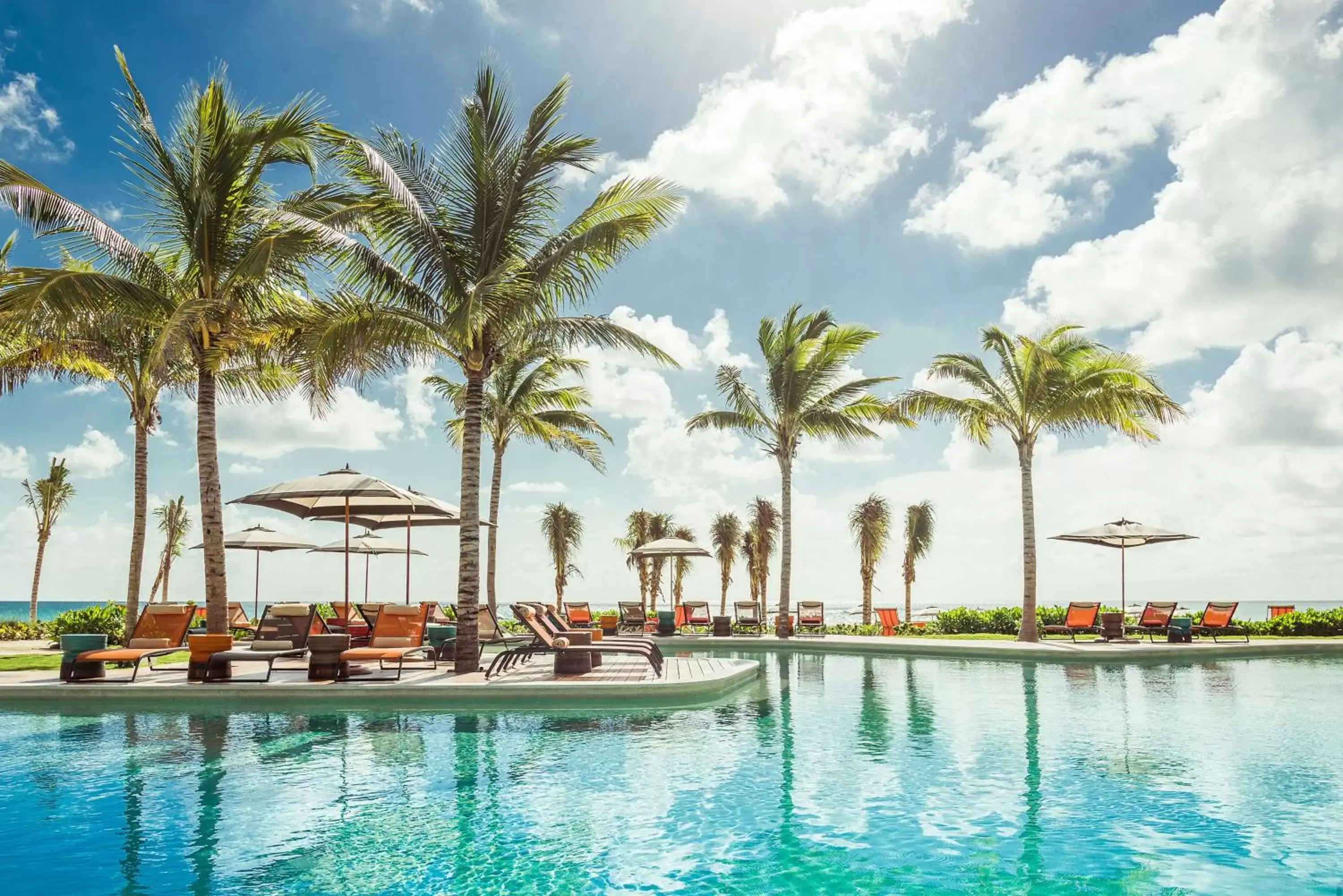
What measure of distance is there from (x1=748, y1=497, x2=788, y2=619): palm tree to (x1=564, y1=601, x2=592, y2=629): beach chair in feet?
46.8

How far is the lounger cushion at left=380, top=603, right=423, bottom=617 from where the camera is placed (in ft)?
41.2

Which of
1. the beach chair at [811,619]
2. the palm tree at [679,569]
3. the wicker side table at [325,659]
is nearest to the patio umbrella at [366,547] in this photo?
the wicker side table at [325,659]

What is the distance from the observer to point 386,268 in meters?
13.1

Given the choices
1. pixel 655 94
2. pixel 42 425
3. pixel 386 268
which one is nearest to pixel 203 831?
pixel 386 268

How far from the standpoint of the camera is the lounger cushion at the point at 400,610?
12.6m

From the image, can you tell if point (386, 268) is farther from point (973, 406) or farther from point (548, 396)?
point (973, 406)

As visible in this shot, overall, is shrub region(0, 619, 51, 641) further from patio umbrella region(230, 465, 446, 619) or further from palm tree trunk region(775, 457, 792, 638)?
palm tree trunk region(775, 457, 792, 638)

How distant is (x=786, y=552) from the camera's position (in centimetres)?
2247

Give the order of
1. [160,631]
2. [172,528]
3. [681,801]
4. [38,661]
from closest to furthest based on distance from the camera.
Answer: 1. [681,801]
2. [160,631]
3. [38,661]
4. [172,528]

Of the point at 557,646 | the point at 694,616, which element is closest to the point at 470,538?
the point at 557,646

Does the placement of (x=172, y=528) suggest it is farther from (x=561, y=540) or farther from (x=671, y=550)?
(x=671, y=550)

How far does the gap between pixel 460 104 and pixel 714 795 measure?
11110mm

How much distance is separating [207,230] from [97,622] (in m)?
9.95

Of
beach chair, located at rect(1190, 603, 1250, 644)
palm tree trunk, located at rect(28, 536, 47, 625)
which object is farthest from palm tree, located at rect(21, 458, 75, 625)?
beach chair, located at rect(1190, 603, 1250, 644)
